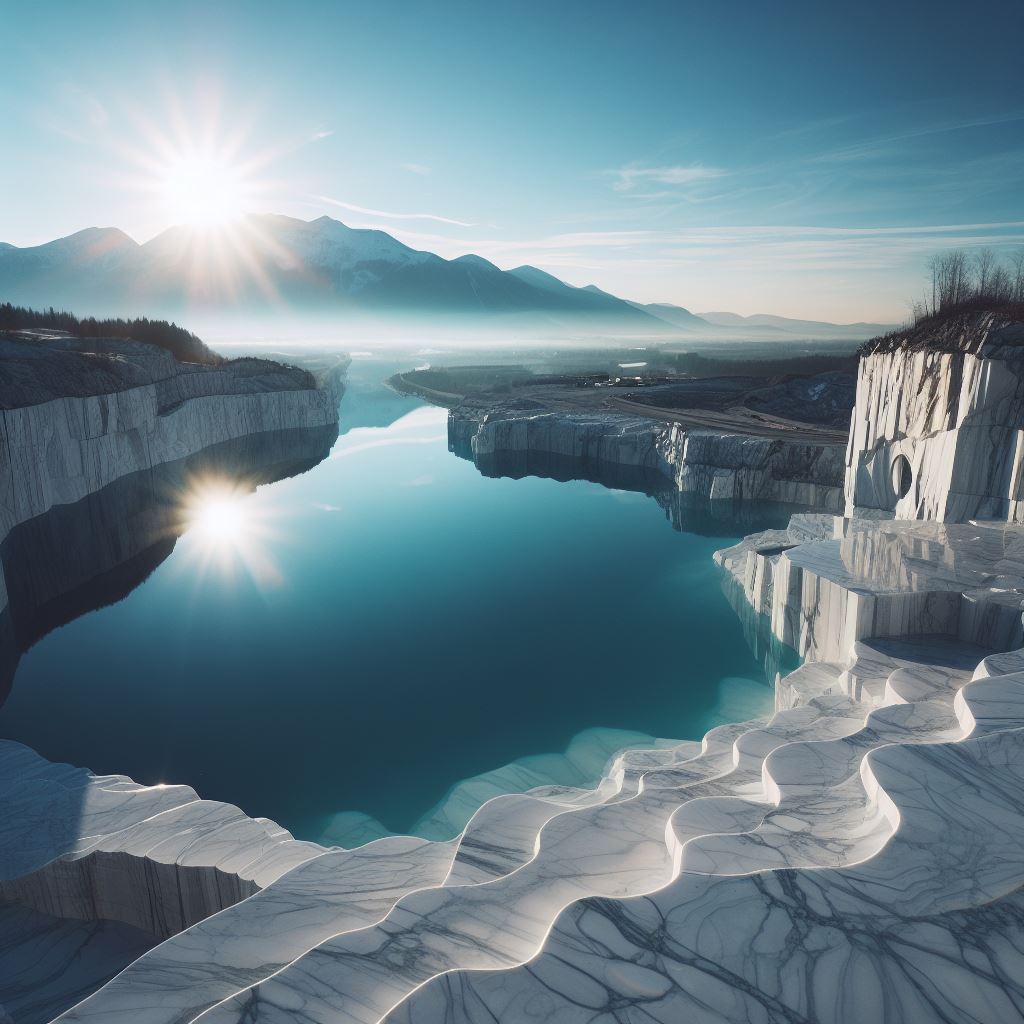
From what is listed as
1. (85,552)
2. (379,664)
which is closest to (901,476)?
(379,664)

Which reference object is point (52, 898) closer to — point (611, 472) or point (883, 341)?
point (883, 341)

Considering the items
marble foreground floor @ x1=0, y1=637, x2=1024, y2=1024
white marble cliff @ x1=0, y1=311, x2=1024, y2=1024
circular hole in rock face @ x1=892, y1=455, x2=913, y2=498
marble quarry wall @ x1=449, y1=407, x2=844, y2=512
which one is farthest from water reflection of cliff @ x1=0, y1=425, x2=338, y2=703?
circular hole in rock face @ x1=892, y1=455, x2=913, y2=498

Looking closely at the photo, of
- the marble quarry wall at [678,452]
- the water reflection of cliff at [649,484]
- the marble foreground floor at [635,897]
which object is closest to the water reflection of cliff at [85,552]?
the marble foreground floor at [635,897]

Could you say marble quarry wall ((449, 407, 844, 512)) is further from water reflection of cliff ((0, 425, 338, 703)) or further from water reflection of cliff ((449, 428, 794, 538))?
water reflection of cliff ((0, 425, 338, 703))

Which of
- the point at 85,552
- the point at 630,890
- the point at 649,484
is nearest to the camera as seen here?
the point at 630,890

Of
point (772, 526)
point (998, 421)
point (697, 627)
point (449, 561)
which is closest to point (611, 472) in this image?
point (772, 526)

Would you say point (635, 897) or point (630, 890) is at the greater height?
point (635, 897)

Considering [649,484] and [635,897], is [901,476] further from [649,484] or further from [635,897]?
[635,897]
